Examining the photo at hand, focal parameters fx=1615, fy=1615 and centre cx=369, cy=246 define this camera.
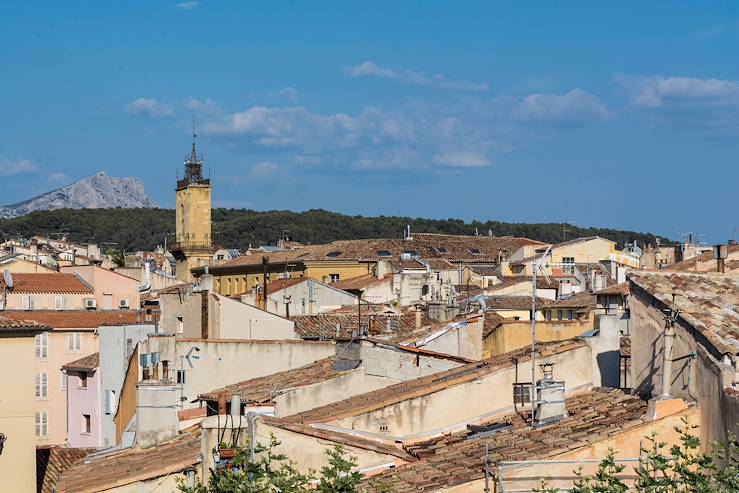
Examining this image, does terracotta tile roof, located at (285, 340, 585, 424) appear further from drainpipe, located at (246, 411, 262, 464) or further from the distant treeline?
the distant treeline

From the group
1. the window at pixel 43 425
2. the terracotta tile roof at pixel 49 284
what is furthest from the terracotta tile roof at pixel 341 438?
the terracotta tile roof at pixel 49 284

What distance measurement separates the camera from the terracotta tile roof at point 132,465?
669 inches

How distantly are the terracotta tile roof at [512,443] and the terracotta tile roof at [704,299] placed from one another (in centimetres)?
100

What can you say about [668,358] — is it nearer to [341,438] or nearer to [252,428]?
[341,438]

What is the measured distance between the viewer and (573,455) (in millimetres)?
13562

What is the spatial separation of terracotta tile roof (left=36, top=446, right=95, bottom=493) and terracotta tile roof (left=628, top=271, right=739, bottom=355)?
1491 centimetres

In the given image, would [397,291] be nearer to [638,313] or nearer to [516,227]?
[638,313]

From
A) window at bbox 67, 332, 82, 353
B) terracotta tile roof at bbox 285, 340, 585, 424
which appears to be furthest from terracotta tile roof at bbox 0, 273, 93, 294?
terracotta tile roof at bbox 285, 340, 585, 424

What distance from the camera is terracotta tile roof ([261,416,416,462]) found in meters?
14.8

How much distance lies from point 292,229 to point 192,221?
A: 138 feet

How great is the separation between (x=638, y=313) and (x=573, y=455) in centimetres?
296

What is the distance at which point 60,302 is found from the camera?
61406 millimetres

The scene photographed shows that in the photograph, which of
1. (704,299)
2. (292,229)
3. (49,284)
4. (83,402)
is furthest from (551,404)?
(292,229)

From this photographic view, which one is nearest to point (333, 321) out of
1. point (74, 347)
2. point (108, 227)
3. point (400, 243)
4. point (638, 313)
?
point (74, 347)
